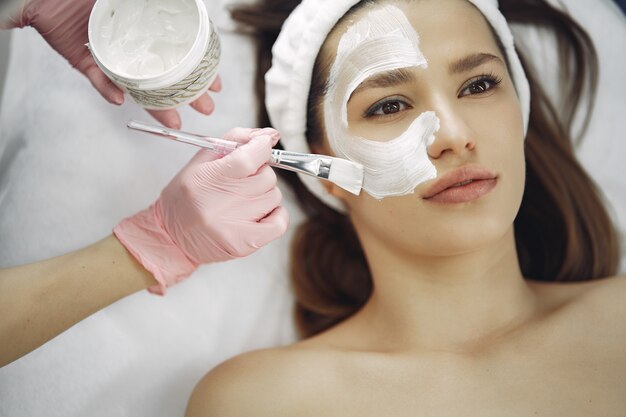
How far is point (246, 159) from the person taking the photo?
131 cm

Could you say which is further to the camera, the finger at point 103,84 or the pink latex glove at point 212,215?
the finger at point 103,84

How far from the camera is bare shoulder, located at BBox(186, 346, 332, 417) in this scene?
1449 millimetres

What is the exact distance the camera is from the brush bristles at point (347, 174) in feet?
4.39

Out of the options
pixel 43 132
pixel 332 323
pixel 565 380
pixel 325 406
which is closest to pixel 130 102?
pixel 43 132

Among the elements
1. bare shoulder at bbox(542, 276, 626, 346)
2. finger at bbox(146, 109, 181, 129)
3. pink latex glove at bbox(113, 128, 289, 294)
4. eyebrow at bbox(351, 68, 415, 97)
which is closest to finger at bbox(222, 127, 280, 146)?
pink latex glove at bbox(113, 128, 289, 294)

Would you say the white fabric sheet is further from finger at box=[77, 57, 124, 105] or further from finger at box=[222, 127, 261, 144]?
finger at box=[222, 127, 261, 144]

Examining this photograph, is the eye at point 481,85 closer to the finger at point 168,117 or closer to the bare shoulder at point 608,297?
the bare shoulder at point 608,297

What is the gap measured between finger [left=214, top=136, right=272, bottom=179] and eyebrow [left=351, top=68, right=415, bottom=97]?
26cm

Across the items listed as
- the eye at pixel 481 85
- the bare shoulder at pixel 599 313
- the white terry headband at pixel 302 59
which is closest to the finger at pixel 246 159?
the white terry headband at pixel 302 59

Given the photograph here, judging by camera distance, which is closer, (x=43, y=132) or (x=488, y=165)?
(x=488, y=165)

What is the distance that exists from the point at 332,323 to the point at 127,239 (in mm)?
727

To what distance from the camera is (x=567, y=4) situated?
6.66 ft

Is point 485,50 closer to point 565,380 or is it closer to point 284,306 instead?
point 565,380

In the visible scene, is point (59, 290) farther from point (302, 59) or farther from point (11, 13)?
point (302, 59)
